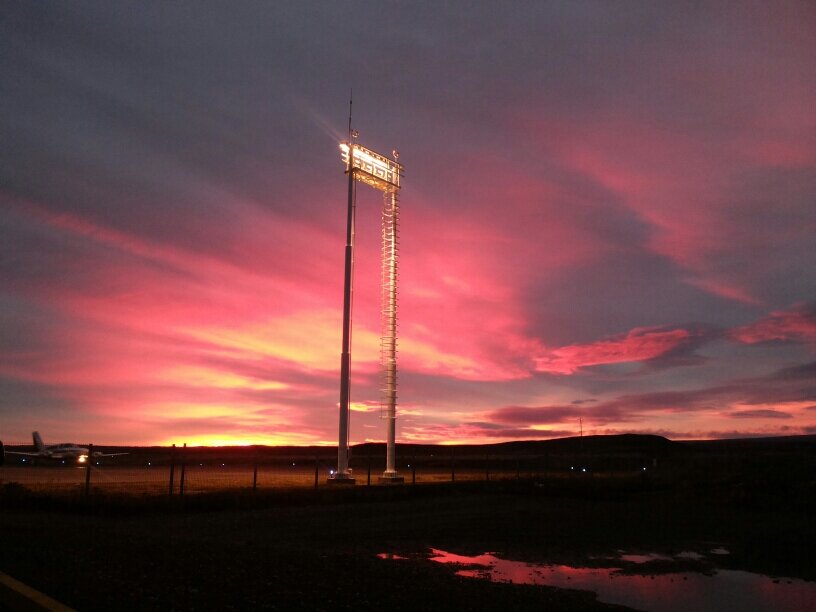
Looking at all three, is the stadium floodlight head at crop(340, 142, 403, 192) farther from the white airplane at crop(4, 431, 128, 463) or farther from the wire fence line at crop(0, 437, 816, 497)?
the white airplane at crop(4, 431, 128, 463)

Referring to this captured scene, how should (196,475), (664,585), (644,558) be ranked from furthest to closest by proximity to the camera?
(196,475) → (644,558) → (664,585)

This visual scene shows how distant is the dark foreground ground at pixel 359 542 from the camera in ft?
28.8

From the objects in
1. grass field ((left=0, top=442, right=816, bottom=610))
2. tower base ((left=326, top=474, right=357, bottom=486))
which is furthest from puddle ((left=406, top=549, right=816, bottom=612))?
tower base ((left=326, top=474, right=357, bottom=486))

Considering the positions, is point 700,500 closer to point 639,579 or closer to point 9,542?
point 639,579

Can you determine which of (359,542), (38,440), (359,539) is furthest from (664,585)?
(38,440)

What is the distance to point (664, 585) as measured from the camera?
1201cm

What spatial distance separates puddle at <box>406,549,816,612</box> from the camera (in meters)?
10.7

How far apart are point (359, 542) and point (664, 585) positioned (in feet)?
22.2

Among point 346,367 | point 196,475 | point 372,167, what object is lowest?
point 196,475

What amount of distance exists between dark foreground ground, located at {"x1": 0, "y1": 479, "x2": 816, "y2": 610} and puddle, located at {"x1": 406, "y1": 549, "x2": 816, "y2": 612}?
84 centimetres

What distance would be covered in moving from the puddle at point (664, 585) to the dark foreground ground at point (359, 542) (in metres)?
0.84

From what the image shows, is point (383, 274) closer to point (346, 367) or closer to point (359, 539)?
point (346, 367)

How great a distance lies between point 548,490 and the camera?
32188 mm

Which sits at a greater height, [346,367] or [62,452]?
[346,367]
